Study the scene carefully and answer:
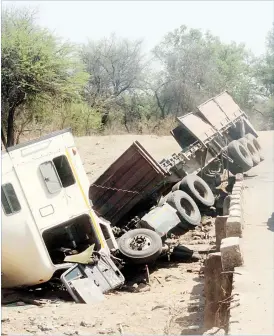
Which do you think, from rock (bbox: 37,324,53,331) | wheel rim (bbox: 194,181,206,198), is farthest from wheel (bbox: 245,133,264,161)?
rock (bbox: 37,324,53,331)

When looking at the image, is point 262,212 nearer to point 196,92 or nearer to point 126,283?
point 126,283

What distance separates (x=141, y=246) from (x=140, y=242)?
10cm

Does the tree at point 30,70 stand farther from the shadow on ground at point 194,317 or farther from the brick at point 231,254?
the brick at point 231,254

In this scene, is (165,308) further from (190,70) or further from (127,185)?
(190,70)

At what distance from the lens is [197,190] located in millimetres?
12227

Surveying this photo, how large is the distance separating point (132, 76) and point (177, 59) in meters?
3.34

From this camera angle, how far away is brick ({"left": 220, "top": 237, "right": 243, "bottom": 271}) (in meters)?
6.35

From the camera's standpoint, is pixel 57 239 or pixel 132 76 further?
pixel 132 76

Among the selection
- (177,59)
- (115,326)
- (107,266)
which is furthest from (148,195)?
(177,59)

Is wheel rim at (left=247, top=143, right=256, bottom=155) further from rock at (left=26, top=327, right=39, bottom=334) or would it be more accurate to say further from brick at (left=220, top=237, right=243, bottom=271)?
rock at (left=26, top=327, right=39, bottom=334)

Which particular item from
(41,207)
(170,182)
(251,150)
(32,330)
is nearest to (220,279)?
(32,330)

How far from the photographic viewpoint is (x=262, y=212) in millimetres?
10516

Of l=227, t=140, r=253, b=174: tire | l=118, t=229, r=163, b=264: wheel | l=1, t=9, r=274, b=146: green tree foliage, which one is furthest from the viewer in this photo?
l=1, t=9, r=274, b=146: green tree foliage

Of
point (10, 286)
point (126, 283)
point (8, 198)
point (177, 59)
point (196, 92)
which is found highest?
point (177, 59)
